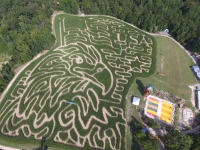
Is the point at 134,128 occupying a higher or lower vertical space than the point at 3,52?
lower

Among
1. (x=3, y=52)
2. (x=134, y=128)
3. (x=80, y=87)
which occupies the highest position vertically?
(x=3, y=52)

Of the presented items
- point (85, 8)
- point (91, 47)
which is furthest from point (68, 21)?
point (91, 47)

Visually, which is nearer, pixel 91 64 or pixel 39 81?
pixel 39 81

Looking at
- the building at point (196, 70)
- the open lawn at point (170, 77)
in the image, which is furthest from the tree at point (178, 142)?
the building at point (196, 70)

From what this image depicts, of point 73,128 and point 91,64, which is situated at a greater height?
point 91,64

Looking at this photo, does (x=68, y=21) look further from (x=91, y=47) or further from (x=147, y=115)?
(x=147, y=115)

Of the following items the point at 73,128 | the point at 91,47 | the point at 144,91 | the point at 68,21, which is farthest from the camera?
the point at 68,21

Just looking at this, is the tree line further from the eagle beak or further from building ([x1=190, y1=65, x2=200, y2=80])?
the eagle beak

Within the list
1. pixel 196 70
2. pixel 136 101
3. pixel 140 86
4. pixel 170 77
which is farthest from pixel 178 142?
pixel 196 70

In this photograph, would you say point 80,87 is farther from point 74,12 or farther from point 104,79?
point 74,12
